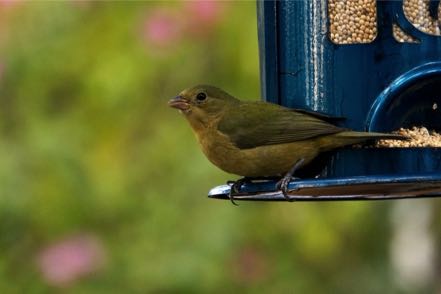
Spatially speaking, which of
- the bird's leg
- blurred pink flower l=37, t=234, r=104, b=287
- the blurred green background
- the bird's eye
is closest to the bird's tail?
the bird's leg

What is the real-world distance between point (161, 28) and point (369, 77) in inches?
102

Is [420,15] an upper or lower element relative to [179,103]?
upper

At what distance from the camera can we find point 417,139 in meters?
5.02

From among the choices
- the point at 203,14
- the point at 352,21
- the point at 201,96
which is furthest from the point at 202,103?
the point at 203,14

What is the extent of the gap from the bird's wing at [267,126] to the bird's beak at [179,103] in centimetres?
23

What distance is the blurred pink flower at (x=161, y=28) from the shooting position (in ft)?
24.5

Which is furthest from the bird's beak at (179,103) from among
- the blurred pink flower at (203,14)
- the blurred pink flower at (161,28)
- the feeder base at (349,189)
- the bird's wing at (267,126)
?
the blurred pink flower at (203,14)

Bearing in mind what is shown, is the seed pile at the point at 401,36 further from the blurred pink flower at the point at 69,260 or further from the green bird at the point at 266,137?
the blurred pink flower at the point at 69,260

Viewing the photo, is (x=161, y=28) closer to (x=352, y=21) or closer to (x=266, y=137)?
(x=266, y=137)

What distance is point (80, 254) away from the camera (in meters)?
7.00

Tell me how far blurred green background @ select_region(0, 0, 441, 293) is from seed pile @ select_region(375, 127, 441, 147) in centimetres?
224

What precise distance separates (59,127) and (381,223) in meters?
2.84

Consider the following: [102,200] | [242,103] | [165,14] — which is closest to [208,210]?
[102,200]

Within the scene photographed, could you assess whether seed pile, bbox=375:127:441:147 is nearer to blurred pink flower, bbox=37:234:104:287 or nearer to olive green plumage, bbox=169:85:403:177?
olive green plumage, bbox=169:85:403:177
